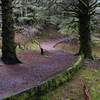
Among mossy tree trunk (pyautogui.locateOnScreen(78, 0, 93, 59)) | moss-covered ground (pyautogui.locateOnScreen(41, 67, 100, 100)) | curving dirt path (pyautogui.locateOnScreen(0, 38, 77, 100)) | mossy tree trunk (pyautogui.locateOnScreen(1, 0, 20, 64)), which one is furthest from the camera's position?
mossy tree trunk (pyautogui.locateOnScreen(78, 0, 93, 59))

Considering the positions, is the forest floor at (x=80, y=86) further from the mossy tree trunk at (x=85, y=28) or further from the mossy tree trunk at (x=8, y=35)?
the mossy tree trunk at (x=8, y=35)

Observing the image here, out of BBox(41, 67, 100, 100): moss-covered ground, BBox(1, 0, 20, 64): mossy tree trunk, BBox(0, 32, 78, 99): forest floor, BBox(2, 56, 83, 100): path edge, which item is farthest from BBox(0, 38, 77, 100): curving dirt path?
BBox(41, 67, 100, 100): moss-covered ground

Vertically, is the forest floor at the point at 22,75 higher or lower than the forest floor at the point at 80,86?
higher

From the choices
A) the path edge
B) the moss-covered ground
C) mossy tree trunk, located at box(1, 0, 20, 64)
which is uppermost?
mossy tree trunk, located at box(1, 0, 20, 64)

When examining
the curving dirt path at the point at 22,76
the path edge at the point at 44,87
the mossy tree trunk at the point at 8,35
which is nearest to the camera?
the path edge at the point at 44,87

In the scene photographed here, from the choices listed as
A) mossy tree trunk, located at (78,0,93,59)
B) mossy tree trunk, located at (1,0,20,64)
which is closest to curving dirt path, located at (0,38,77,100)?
mossy tree trunk, located at (1,0,20,64)

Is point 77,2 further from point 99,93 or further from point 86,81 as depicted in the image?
point 99,93

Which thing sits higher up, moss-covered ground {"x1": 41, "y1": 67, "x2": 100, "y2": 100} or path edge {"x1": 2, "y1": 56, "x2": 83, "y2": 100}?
path edge {"x1": 2, "y1": 56, "x2": 83, "y2": 100}

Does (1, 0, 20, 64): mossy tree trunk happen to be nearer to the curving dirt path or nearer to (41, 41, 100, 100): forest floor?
the curving dirt path

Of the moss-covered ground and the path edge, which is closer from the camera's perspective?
the path edge

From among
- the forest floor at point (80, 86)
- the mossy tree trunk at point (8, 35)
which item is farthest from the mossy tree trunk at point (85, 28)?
the mossy tree trunk at point (8, 35)

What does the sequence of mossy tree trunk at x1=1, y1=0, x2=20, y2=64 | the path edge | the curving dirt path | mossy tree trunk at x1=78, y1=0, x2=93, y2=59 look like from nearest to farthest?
the path edge → the curving dirt path → mossy tree trunk at x1=1, y1=0, x2=20, y2=64 → mossy tree trunk at x1=78, y1=0, x2=93, y2=59

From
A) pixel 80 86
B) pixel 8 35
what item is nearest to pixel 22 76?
pixel 80 86

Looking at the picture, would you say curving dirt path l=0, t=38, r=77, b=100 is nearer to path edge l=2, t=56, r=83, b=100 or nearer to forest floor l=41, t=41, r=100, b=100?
path edge l=2, t=56, r=83, b=100
